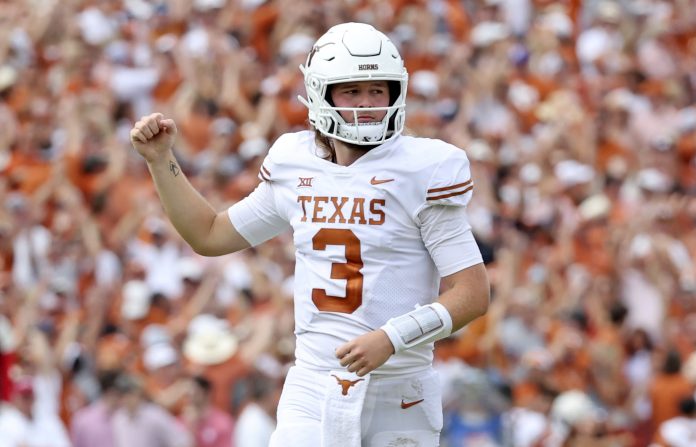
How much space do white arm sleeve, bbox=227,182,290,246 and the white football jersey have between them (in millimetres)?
272

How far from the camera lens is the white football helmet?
223 inches

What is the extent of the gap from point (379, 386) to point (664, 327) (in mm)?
6550

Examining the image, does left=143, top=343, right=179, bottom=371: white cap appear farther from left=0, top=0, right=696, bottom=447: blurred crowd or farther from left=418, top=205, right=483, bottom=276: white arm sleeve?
left=418, top=205, right=483, bottom=276: white arm sleeve

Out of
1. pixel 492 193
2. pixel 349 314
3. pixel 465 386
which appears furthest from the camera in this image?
pixel 492 193

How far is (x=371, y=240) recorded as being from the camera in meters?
5.62

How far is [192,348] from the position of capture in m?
11.5

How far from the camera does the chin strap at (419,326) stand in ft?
17.8

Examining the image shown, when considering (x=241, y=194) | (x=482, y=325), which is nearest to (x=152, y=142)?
(x=482, y=325)

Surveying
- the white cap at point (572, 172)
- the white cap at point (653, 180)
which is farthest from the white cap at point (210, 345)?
the white cap at point (653, 180)

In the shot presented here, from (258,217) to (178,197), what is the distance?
313 millimetres

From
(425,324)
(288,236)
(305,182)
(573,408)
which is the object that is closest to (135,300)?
(288,236)

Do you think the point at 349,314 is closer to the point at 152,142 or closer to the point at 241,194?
the point at 152,142

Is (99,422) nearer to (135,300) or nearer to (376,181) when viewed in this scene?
(135,300)

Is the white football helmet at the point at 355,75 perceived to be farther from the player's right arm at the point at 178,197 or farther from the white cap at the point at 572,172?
the white cap at the point at 572,172
